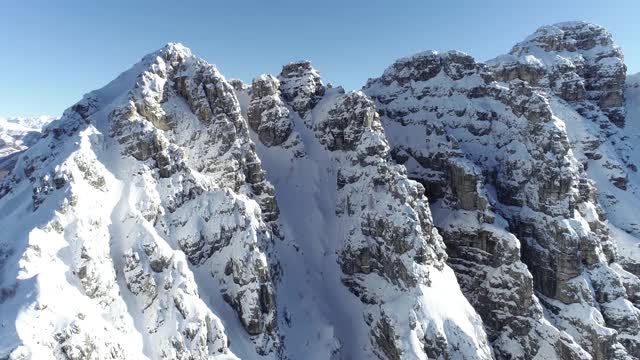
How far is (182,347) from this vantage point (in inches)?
2581

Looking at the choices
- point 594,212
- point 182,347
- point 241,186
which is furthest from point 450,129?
point 182,347

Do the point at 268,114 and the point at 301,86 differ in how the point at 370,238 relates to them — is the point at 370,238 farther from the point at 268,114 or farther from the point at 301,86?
the point at 301,86

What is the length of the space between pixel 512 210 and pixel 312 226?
50470 mm

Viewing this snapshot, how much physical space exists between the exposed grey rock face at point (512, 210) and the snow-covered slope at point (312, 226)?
1.44 feet

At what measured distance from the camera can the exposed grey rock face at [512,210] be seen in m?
92.1

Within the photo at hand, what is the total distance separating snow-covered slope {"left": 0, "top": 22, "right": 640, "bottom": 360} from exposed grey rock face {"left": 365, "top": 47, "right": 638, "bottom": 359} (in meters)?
0.44

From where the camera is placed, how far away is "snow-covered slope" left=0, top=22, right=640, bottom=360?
67.8m

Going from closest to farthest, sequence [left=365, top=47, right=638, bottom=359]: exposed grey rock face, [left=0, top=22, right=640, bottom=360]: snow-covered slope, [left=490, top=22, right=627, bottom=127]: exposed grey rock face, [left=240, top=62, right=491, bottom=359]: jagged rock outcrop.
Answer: [left=0, top=22, right=640, bottom=360]: snow-covered slope, [left=240, top=62, right=491, bottom=359]: jagged rock outcrop, [left=365, top=47, right=638, bottom=359]: exposed grey rock face, [left=490, top=22, right=627, bottom=127]: exposed grey rock face

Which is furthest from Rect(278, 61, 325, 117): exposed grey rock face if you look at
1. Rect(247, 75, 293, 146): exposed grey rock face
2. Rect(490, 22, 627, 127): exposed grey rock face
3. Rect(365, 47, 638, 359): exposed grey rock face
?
Rect(490, 22, 627, 127): exposed grey rock face

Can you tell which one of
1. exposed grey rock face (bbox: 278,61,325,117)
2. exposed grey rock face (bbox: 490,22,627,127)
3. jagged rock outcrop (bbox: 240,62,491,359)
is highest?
exposed grey rock face (bbox: 490,22,627,127)

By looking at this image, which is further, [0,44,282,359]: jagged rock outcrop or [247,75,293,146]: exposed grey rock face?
[247,75,293,146]: exposed grey rock face

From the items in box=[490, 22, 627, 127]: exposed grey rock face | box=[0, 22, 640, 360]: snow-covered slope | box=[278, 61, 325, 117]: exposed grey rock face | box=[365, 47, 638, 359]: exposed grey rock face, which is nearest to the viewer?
box=[0, 22, 640, 360]: snow-covered slope

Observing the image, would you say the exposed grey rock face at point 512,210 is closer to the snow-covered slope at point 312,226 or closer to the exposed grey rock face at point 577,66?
the snow-covered slope at point 312,226

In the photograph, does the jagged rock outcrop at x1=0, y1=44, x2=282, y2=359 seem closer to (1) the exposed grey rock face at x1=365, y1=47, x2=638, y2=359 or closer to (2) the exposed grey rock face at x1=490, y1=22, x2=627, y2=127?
(1) the exposed grey rock face at x1=365, y1=47, x2=638, y2=359
